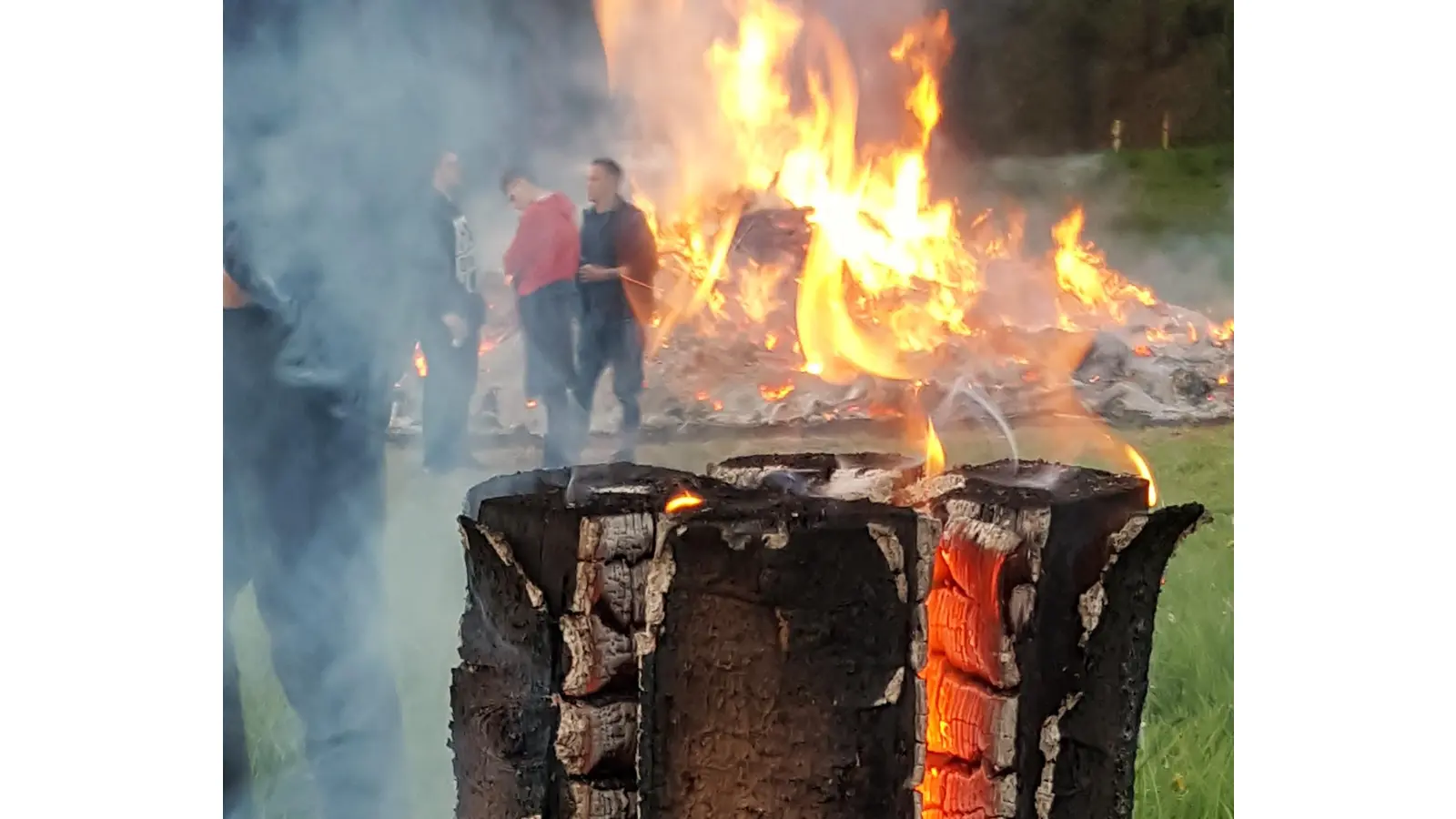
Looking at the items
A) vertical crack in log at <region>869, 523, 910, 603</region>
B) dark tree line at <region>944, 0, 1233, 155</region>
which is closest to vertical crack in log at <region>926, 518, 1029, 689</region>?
vertical crack in log at <region>869, 523, 910, 603</region>

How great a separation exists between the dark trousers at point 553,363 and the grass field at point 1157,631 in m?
0.04

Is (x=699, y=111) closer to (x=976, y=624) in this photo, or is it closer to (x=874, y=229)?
(x=874, y=229)

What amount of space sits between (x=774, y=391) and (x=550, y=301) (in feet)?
1.05

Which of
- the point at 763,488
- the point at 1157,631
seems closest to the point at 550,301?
the point at 763,488

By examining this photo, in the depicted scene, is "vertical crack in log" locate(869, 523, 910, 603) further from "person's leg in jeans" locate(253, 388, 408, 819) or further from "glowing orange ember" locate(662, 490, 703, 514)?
"person's leg in jeans" locate(253, 388, 408, 819)

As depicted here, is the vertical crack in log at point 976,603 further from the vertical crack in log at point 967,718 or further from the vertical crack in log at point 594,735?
the vertical crack in log at point 594,735

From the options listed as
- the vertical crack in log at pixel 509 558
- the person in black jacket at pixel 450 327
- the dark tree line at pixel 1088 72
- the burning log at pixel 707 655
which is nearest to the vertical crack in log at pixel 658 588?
the burning log at pixel 707 655

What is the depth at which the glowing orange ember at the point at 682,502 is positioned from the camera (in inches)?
44.6

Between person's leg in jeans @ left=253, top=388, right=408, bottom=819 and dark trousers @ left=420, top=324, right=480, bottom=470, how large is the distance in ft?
0.21

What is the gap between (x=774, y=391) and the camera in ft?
5.10

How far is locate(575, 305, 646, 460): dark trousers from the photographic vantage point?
60.1 inches
